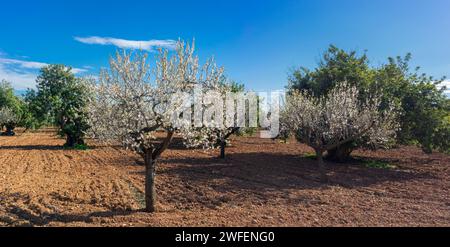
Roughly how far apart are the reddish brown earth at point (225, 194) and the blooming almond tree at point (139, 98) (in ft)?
10.5

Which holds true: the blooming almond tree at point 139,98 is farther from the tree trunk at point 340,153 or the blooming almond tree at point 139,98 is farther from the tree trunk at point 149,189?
the tree trunk at point 340,153

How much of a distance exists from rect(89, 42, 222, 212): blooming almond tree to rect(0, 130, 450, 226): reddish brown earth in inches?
126

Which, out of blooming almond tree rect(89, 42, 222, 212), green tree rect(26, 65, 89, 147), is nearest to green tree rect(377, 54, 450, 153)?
blooming almond tree rect(89, 42, 222, 212)

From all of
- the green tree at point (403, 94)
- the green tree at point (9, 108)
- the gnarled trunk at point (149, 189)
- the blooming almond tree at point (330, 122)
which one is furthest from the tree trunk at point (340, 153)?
the green tree at point (9, 108)

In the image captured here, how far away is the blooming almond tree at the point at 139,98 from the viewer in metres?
10.4

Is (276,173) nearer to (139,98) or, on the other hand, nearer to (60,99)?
(139,98)

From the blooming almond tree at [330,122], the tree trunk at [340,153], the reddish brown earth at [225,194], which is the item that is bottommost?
the reddish brown earth at [225,194]

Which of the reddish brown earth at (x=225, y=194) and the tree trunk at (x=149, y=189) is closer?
the reddish brown earth at (x=225, y=194)

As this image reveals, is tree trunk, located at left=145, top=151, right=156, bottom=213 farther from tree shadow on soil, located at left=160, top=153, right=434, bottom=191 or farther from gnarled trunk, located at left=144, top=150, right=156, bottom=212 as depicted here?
tree shadow on soil, located at left=160, top=153, right=434, bottom=191

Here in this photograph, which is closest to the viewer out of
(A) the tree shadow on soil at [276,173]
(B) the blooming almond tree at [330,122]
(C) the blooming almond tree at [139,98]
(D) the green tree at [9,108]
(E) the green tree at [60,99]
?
(C) the blooming almond tree at [139,98]

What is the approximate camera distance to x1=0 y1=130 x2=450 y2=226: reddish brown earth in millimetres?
10961

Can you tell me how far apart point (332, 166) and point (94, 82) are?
18.4 m

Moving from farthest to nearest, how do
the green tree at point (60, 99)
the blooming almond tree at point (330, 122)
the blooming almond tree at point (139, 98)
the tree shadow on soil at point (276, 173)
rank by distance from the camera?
the green tree at point (60, 99), the blooming almond tree at point (330, 122), the tree shadow on soil at point (276, 173), the blooming almond tree at point (139, 98)

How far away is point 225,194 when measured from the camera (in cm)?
1460
